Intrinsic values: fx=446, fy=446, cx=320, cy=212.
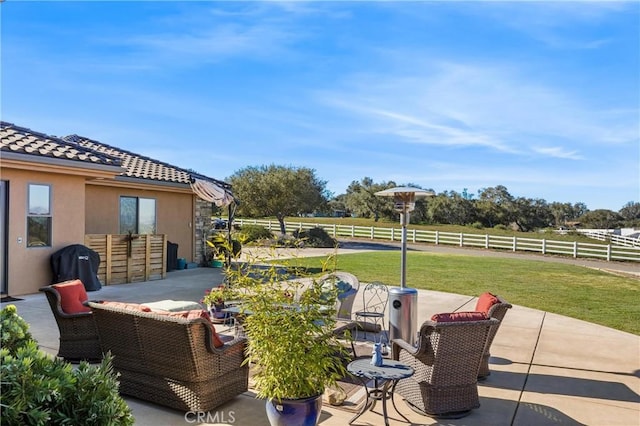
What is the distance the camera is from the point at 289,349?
10.6ft

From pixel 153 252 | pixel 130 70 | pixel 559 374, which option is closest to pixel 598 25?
pixel 559 374

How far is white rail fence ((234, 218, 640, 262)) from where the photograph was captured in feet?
77.2

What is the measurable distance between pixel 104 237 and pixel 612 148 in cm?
2223

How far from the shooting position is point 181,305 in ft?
20.5

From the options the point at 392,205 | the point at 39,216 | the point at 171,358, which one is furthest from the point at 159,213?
the point at 392,205

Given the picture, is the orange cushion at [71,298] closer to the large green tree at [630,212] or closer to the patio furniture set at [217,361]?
the patio furniture set at [217,361]

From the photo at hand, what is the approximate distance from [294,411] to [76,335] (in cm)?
332

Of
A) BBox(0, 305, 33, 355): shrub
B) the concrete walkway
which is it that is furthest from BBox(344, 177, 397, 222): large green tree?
BBox(0, 305, 33, 355): shrub

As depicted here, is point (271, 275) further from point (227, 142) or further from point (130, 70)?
point (227, 142)

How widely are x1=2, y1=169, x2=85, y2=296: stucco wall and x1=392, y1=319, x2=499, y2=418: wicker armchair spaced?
8.76 m

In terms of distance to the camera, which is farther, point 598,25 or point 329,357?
point 598,25

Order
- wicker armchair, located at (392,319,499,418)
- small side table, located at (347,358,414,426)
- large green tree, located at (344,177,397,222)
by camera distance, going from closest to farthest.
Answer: small side table, located at (347,358,414,426), wicker armchair, located at (392,319,499,418), large green tree, located at (344,177,397,222)

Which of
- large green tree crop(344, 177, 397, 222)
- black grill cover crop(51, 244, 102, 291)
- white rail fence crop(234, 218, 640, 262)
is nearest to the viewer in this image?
black grill cover crop(51, 244, 102, 291)

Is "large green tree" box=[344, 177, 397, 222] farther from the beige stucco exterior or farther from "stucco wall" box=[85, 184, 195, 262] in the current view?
the beige stucco exterior
